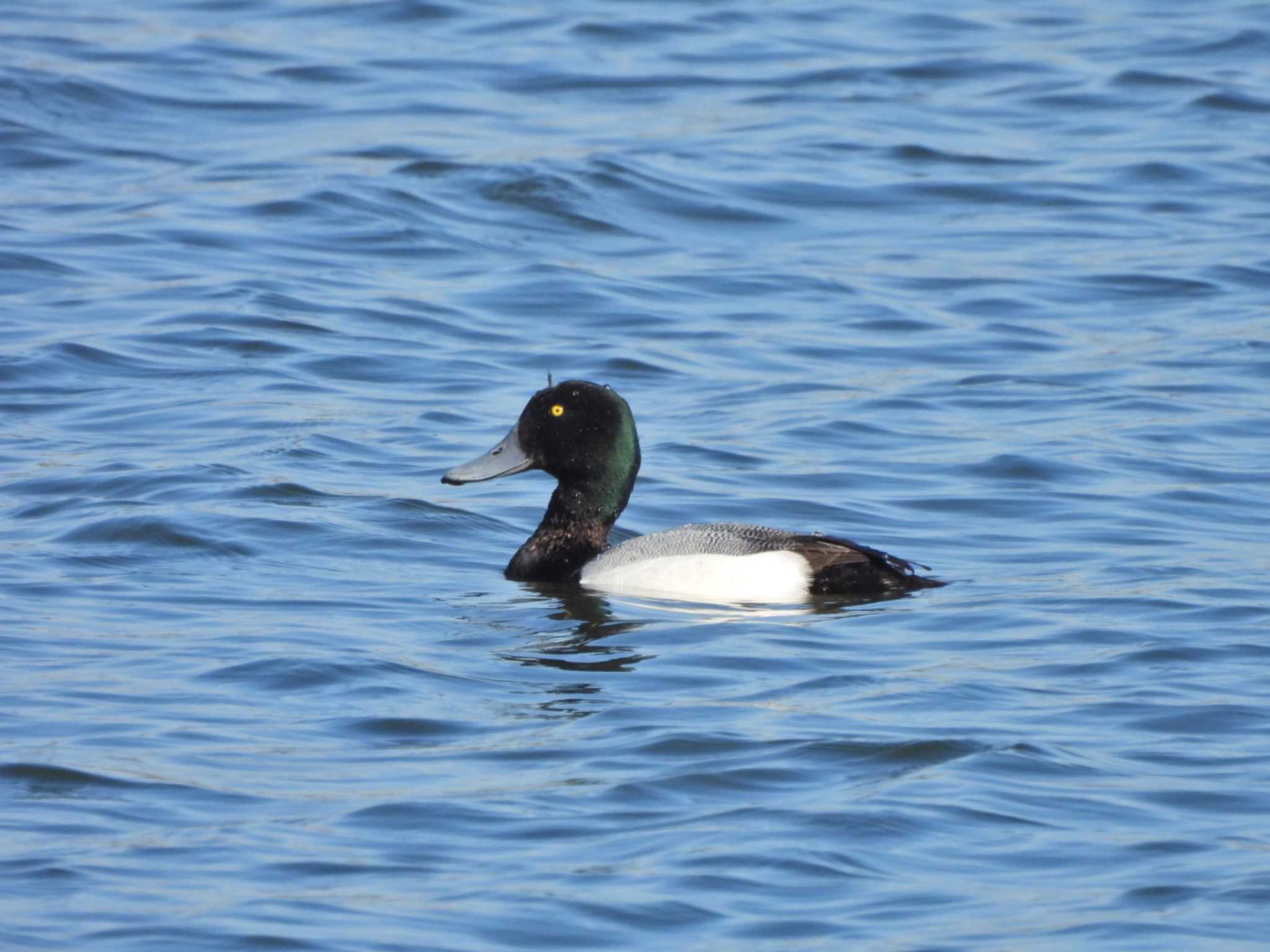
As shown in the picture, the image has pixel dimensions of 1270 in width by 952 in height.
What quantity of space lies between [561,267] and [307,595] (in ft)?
21.0

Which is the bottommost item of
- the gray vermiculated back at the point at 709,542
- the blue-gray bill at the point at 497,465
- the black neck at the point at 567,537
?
the black neck at the point at 567,537

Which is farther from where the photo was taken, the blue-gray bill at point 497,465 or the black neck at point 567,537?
the blue-gray bill at point 497,465

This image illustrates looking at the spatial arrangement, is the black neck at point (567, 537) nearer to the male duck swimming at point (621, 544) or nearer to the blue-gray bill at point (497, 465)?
the male duck swimming at point (621, 544)

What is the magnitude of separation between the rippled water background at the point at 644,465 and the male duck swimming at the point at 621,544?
0.56 ft

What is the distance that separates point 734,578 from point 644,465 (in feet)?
7.89

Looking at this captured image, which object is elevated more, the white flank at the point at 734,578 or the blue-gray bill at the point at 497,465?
the blue-gray bill at the point at 497,465

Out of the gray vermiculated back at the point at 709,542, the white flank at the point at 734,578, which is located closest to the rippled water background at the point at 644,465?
the white flank at the point at 734,578

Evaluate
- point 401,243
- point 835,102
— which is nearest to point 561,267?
point 401,243

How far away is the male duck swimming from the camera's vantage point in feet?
27.3

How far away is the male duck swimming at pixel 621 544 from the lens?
27.3ft

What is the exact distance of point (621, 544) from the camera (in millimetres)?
9031

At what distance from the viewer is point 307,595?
8195 mm

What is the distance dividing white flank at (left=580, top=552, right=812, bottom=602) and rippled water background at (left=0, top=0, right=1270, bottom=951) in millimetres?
142

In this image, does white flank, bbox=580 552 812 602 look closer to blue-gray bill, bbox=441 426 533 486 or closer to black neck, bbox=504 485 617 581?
black neck, bbox=504 485 617 581
